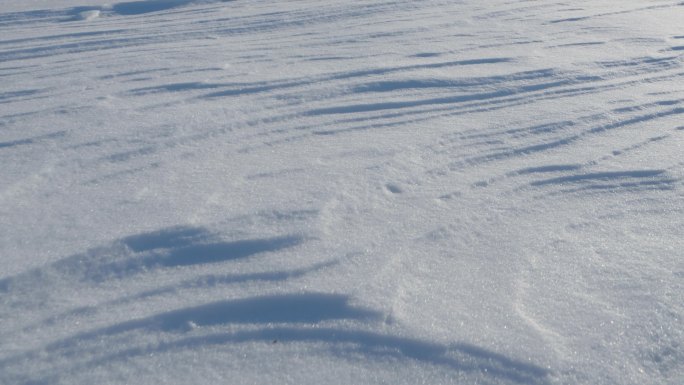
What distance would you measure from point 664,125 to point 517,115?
0.65 meters

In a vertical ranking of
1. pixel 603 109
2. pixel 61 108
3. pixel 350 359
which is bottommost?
pixel 350 359

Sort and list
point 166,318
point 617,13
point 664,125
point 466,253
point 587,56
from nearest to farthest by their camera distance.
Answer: point 166,318 < point 466,253 < point 664,125 < point 587,56 < point 617,13

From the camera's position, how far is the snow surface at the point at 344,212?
1560 millimetres

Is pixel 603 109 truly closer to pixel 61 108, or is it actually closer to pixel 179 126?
pixel 179 126

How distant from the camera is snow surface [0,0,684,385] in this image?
5.12ft

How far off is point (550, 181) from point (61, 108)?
2330mm

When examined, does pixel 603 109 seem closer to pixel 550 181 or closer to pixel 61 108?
pixel 550 181

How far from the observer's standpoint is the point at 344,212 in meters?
2.15

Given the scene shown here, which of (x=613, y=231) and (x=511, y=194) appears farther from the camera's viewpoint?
(x=511, y=194)

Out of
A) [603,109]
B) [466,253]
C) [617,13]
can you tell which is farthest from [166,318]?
[617,13]

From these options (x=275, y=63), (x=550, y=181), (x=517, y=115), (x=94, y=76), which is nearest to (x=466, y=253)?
(x=550, y=181)

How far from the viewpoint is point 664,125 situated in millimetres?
2844

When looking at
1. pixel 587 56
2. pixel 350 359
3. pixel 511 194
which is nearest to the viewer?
pixel 350 359

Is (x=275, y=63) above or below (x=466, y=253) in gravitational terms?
above
